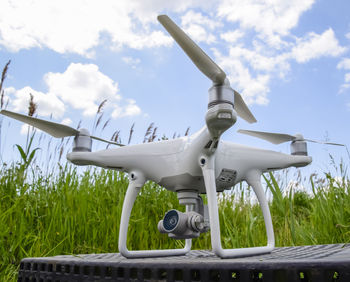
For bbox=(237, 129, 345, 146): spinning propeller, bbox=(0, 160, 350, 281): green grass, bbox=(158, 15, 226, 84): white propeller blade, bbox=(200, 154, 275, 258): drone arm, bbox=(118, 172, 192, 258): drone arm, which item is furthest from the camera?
bbox=(0, 160, 350, 281): green grass

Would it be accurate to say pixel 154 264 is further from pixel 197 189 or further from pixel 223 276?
pixel 197 189

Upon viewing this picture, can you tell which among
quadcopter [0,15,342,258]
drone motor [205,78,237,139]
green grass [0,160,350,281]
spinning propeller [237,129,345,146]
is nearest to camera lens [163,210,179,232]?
quadcopter [0,15,342,258]

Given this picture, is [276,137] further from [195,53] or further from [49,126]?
[49,126]

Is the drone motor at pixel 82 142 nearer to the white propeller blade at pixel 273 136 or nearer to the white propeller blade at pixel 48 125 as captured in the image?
the white propeller blade at pixel 48 125

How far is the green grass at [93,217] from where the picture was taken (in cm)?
160

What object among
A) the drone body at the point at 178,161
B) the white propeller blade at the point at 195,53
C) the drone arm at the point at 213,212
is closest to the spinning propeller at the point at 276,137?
the drone body at the point at 178,161

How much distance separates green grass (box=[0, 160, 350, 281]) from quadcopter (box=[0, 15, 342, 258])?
576mm

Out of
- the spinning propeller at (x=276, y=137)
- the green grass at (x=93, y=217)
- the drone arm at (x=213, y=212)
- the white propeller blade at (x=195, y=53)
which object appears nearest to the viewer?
the white propeller blade at (x=195, y=53)

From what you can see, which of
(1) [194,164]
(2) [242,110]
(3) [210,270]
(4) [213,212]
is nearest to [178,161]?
(1) [194,164]

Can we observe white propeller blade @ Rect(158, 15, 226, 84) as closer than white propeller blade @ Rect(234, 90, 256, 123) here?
Yes

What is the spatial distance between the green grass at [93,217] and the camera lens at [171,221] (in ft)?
2.61

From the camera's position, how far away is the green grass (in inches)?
63.1

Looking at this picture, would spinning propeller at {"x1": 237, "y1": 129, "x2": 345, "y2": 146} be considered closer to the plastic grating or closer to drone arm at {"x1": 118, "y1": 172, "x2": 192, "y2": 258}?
drone arm at {"x1": 118, "y1": 172, "x2": 192, "y2": 258}

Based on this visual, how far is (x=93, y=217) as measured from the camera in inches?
67.6
